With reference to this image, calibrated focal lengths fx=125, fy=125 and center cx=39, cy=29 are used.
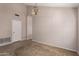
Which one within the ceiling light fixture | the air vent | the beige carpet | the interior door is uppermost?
the ceiling light fixture

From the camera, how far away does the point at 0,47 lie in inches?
91.0

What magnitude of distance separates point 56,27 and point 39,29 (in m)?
0.33

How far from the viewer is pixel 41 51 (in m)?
2.35

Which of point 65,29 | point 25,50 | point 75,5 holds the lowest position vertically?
point 25,50

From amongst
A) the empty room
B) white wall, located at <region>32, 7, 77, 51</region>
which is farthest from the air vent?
white wall, located at <region>32, 7, 77, 51</region>

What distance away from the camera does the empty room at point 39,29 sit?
2342 millimetres

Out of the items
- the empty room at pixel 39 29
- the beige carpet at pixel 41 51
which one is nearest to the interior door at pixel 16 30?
the empty room at pixel 39 29

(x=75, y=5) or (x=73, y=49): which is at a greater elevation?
(x=75, y=5)

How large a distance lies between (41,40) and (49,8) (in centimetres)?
64

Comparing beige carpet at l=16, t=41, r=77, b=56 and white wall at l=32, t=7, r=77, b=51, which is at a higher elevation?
white wall at l=32, t=7, r=77, b=51

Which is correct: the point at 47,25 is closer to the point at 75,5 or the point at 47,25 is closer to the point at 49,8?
the point at 49,8

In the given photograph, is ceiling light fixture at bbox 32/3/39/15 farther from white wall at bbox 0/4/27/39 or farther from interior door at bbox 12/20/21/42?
interior door at bbox 12/20/21/42

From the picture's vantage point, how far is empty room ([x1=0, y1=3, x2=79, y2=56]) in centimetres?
234

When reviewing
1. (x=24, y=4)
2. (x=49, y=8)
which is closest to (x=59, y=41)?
(x=49, y=8)
